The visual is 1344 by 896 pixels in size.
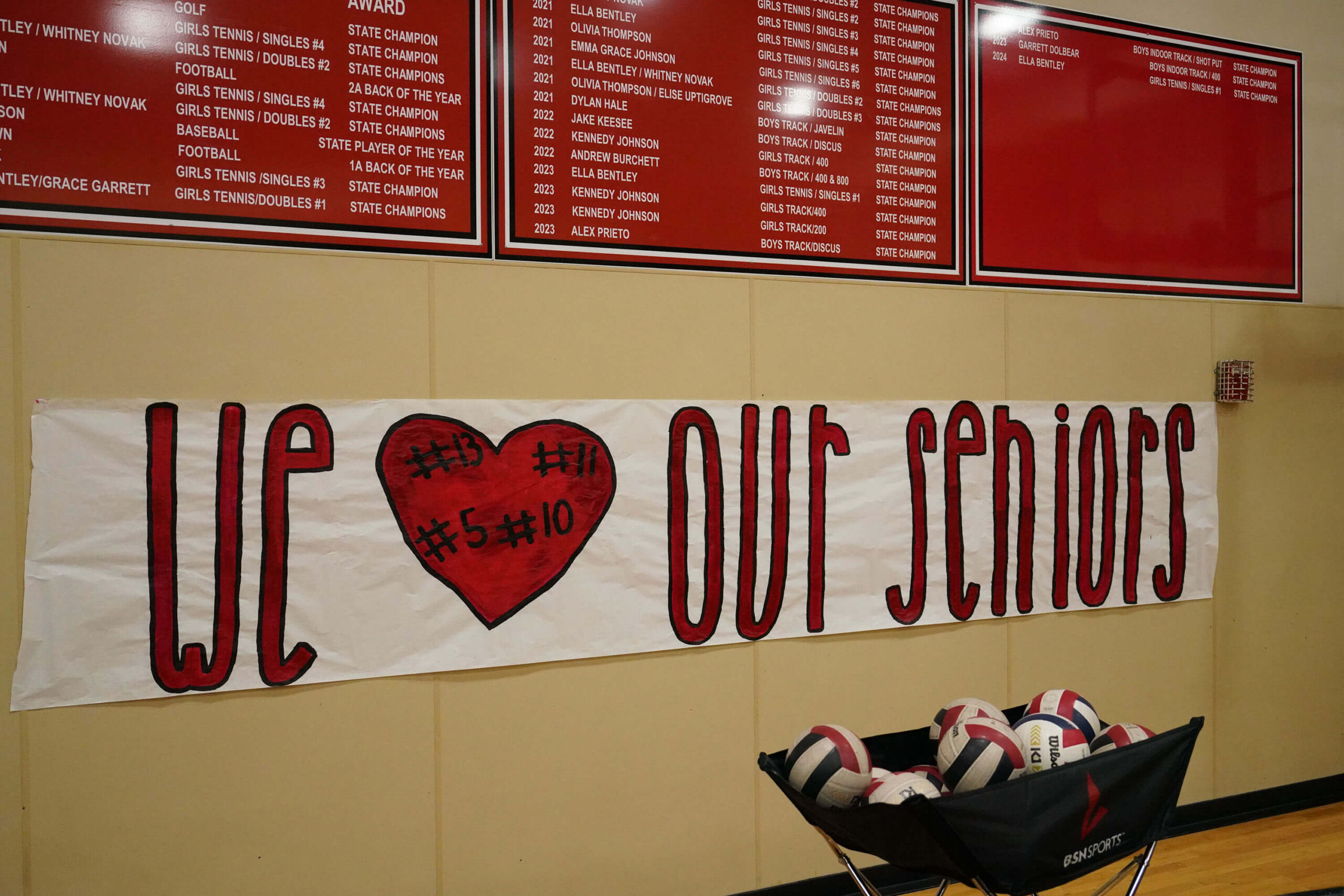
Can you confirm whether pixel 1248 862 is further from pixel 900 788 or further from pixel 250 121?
pixel 250 121

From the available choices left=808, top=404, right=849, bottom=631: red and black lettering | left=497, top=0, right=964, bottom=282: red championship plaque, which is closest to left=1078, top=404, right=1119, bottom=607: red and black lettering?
left=497, top=0, right=964, bottom=282: red championship plaque

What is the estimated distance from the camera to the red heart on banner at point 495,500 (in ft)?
8.60

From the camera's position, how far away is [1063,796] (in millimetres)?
→ 1813

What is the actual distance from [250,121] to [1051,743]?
2617 millimetres

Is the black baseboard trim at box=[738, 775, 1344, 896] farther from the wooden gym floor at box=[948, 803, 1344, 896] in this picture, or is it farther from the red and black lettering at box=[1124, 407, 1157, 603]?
the red and black lettering at box=[1124, 407, 1157, 603]

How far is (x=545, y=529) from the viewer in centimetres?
275

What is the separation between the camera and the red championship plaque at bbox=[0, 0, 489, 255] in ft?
7.62

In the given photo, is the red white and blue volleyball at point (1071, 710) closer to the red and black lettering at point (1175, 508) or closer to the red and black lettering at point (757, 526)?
the red and black lettering at point (757, 526)

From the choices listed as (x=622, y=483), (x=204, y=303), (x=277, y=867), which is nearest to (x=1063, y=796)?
(x=622, y=483)

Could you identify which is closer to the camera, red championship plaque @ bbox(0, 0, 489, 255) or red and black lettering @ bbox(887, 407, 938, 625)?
red championship plaque @ bbox(0, 0, 489, 255)

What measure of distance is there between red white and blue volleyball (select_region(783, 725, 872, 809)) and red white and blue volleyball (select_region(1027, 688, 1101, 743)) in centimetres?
51

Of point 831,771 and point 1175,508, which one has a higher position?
point 1175,508

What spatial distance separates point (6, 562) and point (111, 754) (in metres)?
0.57

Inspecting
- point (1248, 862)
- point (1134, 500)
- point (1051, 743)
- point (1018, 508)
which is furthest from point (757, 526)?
point (1248, 862)
